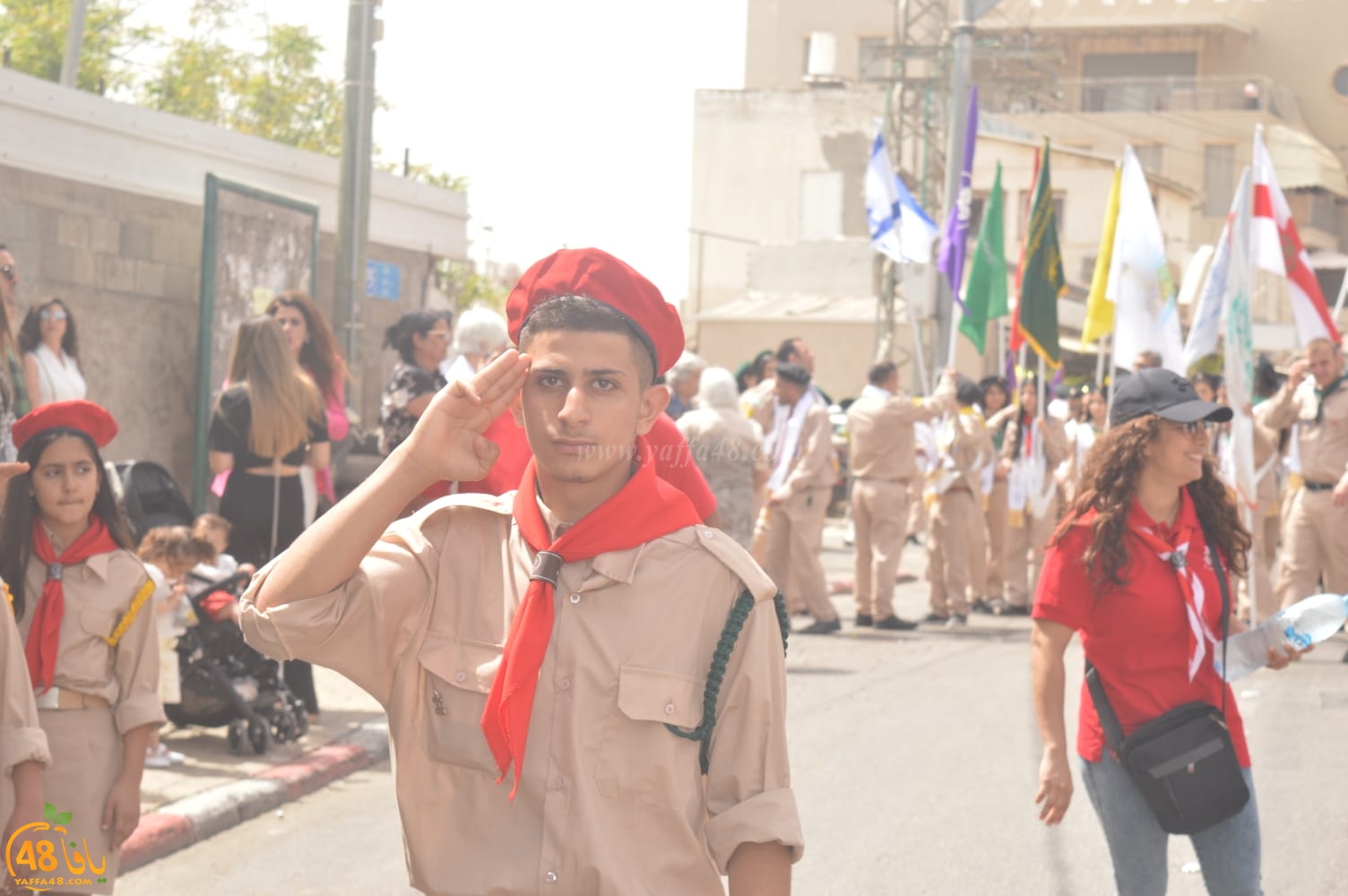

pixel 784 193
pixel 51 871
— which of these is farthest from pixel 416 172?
pixel 51 871

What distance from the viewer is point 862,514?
14570 mm

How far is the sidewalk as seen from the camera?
6953mm

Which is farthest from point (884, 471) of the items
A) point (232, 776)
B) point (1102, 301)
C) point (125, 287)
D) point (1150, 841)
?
point (1150, 841)

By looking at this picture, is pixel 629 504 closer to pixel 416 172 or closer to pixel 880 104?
pixel 416 172

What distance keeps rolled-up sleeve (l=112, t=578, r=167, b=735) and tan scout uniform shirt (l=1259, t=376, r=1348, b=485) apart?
9.52 metres

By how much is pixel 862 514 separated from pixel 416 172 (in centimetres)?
2269

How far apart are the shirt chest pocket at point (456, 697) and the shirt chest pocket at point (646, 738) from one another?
0.19m

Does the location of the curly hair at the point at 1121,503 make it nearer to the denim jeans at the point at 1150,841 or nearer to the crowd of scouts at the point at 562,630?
the denim jeans at the point at 1150,841

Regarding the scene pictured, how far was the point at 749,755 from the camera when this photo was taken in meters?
2.83

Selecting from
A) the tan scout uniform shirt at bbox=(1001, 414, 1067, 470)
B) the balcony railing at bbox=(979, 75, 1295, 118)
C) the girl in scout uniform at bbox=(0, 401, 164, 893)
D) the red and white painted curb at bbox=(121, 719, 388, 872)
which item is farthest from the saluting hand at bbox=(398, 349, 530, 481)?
the balcony railing at bbox=(979, 75, 1295, 118)

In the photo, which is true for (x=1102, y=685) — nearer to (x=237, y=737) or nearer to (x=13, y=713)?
(x=13, y=713)

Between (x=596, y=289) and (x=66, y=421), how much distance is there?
110 inches

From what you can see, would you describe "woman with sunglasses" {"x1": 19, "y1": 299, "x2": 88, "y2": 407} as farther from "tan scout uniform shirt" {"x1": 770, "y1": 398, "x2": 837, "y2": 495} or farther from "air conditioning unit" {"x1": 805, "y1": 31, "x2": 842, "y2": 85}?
"air conditioning unit" {"x1": 805, "y1": 31, "x2": 842, "y2": 85}

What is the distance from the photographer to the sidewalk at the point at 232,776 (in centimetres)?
695
